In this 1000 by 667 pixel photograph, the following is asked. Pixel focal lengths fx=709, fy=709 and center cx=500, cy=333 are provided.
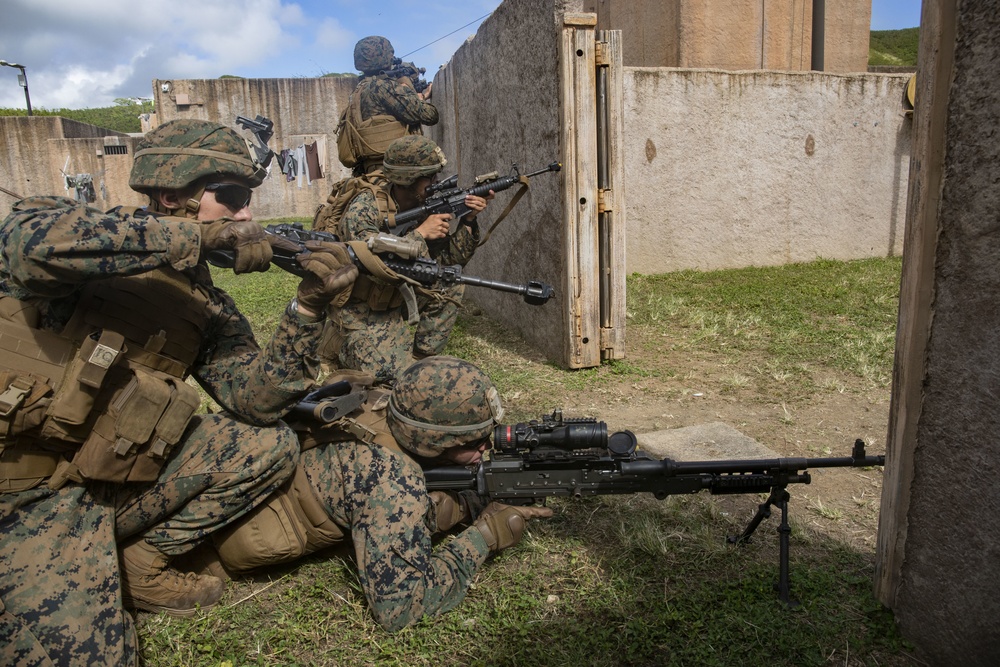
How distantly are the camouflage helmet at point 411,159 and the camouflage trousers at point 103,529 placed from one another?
2433mm

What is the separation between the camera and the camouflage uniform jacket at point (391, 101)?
5.53 meters

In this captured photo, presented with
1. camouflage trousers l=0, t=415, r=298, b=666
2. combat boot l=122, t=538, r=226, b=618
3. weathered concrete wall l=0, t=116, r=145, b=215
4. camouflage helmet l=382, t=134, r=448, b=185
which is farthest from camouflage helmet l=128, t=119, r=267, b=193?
weathered concrete wall l=0, t=116, r=145, b=215

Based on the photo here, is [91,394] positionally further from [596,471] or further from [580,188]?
[580,188]

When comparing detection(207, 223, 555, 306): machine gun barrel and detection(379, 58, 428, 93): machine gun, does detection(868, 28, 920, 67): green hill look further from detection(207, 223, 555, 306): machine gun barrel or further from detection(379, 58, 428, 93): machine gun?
detection(207, 223, 555, 306): machine gun barrel

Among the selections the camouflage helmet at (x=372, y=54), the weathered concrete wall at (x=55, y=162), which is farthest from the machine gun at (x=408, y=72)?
the weathered concrete wall at (x=55, y=162)

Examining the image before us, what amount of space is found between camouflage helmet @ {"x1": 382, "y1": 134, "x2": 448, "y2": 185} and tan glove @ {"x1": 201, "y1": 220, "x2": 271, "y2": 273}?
2.34 metres

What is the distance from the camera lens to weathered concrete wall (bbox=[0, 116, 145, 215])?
821 inches

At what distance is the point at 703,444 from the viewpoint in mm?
4145

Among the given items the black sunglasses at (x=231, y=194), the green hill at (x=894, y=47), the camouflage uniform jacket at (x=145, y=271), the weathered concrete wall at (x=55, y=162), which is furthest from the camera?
the weathered concrete wall at (x=55, y=162)

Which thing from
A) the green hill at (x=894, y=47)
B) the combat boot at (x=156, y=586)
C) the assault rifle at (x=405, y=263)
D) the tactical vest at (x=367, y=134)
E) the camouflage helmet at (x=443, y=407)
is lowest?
the combat boot at (x=156, y=586)

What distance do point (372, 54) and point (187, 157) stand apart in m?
6.98

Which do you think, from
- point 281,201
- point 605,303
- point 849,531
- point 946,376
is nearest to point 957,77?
point 946,376

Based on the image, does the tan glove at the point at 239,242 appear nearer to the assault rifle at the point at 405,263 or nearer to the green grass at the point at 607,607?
the assault rifle at the point at 405,263

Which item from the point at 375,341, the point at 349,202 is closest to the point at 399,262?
the point at 375,341
